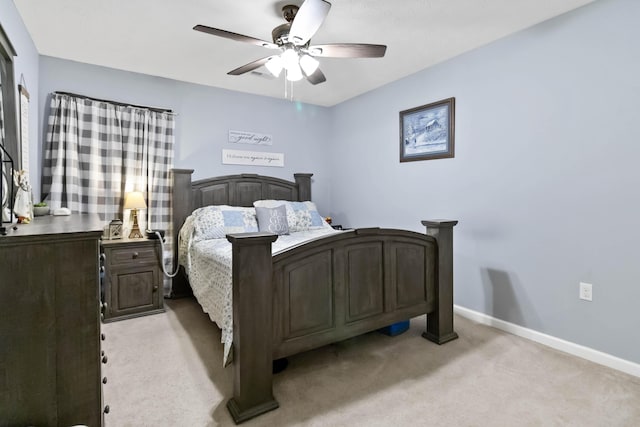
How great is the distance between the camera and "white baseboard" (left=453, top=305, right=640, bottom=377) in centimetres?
216

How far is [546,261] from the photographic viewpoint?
255 centimetres

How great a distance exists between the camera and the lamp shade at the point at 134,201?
3.25 metres

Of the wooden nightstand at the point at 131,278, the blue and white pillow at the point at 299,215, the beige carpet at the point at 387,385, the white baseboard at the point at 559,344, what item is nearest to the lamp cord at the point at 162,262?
the wooden nightstand at the point at 131,278

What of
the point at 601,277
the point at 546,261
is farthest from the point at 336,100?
the point at 601,277

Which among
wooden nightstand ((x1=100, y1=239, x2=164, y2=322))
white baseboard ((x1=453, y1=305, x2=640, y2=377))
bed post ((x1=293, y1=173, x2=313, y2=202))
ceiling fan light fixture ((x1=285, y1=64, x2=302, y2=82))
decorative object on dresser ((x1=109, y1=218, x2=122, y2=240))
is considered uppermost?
ceiling fan light fixture ((x1=285, y1=64, x2=302, y2=82))

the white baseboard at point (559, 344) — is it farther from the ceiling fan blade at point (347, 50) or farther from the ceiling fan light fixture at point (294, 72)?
the ceiling fan light fixture at point (294, 72)

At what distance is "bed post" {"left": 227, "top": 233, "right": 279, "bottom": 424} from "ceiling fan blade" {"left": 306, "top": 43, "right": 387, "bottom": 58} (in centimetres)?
135

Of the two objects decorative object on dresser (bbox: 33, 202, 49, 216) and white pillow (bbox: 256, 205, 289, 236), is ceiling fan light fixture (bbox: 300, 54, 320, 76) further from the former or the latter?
decorative object on dresser (bbox: 33, 202, 49, 216)

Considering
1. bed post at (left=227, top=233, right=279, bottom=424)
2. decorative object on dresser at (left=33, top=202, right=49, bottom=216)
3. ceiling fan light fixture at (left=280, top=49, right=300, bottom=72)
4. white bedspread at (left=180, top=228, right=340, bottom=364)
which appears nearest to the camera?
bed post at (left=227, top=233, right=279, bottom=424)

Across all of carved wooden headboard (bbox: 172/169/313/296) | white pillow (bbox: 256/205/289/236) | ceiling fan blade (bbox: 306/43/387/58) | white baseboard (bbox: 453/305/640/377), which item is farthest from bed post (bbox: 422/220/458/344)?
carved wooden headboard (bbox: 172/169/313/296)

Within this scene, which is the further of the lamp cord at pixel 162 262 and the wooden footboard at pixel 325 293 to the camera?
the lamp cord at pixel 162 262

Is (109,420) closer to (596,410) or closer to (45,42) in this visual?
(596,410)

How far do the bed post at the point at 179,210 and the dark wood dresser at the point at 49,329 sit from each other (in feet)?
8.52

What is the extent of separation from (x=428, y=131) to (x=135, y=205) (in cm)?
302
